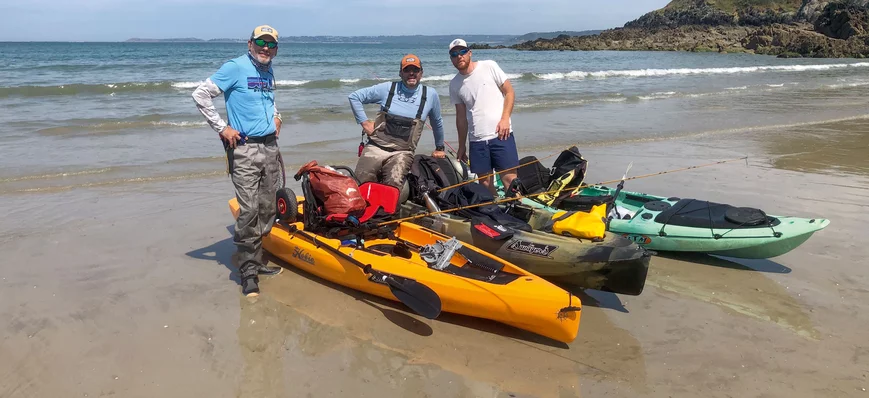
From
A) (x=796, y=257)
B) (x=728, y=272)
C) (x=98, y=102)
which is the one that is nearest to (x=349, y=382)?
(x=728, y=272)

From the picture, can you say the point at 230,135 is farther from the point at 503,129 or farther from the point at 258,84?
the point at 503,129

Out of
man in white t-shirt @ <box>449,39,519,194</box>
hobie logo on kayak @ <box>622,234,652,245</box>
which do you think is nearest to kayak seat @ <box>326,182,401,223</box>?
man in white t-shirt @ <box>449,39,519,194</box>

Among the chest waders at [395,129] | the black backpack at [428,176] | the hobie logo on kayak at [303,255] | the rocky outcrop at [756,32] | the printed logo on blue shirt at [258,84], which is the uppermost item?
the rocky outcrop at [756,32]

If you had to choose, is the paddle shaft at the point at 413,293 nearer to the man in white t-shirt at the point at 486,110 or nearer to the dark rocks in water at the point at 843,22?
the man in white t-shirt at the point at 486,110

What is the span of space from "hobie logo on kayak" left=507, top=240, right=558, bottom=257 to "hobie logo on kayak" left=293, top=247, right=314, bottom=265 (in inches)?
67.0

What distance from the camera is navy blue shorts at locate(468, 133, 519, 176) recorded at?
18.6ft

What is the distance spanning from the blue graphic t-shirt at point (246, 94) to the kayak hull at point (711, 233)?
2.68 metres

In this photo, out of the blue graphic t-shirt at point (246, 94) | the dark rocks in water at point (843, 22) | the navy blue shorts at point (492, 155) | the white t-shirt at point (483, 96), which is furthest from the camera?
the dark rocks in water at point (843, 22)

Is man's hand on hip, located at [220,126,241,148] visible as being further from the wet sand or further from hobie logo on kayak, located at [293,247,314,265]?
the wet sand

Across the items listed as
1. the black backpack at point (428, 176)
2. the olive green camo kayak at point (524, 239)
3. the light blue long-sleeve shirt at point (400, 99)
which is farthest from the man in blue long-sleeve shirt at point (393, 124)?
the olive green camo kayak at point (524, 239)

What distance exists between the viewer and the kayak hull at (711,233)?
491 centimetres

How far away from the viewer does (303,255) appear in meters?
5.00

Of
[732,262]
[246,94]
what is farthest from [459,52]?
[732,262]

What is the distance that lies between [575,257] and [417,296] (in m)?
1.25
